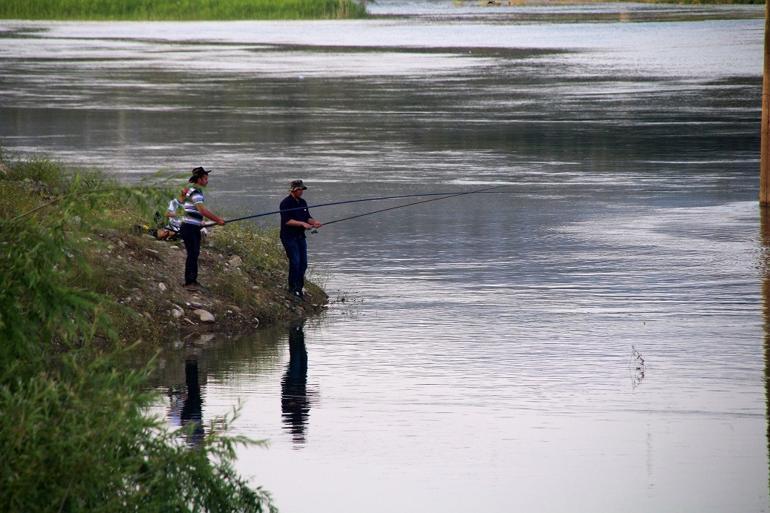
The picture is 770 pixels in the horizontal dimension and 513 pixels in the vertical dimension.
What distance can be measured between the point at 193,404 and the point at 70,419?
590 centimetres

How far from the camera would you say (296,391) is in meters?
15.0

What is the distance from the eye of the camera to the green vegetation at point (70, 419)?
816cm

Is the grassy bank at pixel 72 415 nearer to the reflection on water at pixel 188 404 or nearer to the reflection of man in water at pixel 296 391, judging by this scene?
the reflection on water at pixel 188 404

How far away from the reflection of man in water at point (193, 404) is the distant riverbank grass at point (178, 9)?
9022cm

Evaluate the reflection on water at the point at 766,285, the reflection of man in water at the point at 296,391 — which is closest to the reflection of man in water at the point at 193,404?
the reflection of man in water at the point at 296,391

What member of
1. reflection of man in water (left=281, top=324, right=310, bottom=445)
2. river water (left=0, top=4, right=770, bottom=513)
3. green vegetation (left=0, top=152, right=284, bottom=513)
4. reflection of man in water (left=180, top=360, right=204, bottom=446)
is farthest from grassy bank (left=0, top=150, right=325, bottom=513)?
reflection of man in water (left=281, top=324, right=310, bottom=445)

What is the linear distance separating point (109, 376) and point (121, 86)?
48185 millimetres

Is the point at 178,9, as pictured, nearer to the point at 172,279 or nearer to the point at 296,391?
the point at 172,279

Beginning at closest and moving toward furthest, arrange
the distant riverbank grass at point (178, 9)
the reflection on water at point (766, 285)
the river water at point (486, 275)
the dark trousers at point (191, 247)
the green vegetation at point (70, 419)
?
the green vegetation at point (70, 419) < the river water at point (486, 275) < the reflection on water at point (766, 285) < the dark trousers at point (191, 247) < the distant riverbank grass at point (178, 9)

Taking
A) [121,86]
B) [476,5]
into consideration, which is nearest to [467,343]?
[121,86]

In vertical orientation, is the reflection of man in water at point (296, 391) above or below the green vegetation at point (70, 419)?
below

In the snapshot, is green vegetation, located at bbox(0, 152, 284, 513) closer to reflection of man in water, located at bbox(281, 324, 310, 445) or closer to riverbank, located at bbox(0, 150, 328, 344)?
reflection of man in water, located at bbox(281, 324, 310, 445)

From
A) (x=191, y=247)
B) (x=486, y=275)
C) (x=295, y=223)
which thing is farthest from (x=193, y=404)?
(x=486, y=275)

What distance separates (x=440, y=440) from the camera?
13.1 meters
